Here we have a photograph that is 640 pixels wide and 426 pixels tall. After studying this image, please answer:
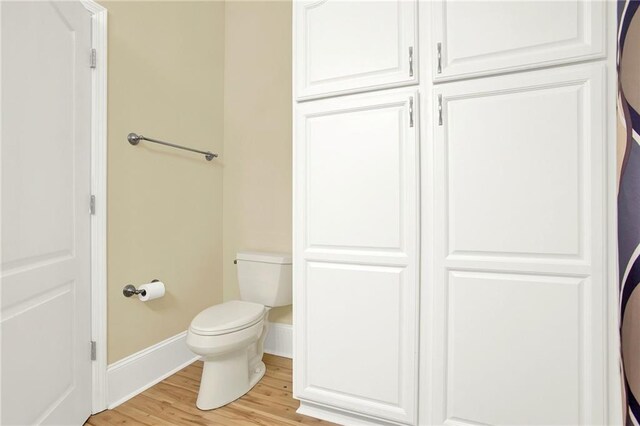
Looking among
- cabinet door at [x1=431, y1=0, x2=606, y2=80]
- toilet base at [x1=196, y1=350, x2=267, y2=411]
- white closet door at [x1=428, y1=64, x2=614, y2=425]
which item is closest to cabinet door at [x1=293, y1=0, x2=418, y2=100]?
cabinet door at [x1=431, y1=0, x2=606, y2=80]

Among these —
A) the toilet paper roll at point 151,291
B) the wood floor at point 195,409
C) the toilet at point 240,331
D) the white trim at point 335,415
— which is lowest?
the wood floor at point 195,409

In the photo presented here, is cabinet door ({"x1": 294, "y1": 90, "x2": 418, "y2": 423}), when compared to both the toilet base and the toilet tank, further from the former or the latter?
the toilet tank

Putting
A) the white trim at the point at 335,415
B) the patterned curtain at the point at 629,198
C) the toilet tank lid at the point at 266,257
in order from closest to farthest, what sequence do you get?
1. the patterned curtain at the point at 629,198
2. the white trim at the point at 335,415
3. the toilet tank lid at the point at 266,257

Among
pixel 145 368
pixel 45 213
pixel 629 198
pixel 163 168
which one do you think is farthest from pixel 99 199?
pixel 629 198

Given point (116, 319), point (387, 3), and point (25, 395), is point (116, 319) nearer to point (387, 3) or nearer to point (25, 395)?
point (25, 395)

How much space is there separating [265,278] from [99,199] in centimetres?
104

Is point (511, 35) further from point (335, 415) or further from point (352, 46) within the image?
point (335, 415)

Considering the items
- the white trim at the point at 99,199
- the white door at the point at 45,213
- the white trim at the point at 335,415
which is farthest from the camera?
the white trim at the point at 99,199

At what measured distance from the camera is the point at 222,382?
181cm

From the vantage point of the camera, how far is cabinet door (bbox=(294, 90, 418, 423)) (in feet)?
4.80

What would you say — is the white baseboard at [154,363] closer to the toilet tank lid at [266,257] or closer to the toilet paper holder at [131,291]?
the toilet paper holder at [131,291]

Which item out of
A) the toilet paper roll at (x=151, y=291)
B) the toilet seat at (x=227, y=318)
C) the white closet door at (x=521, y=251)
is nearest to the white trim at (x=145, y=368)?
the toilet paper roll at (x=151, y=291)

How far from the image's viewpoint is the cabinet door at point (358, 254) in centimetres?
146

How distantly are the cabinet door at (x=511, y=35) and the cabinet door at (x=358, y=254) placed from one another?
0.24m
